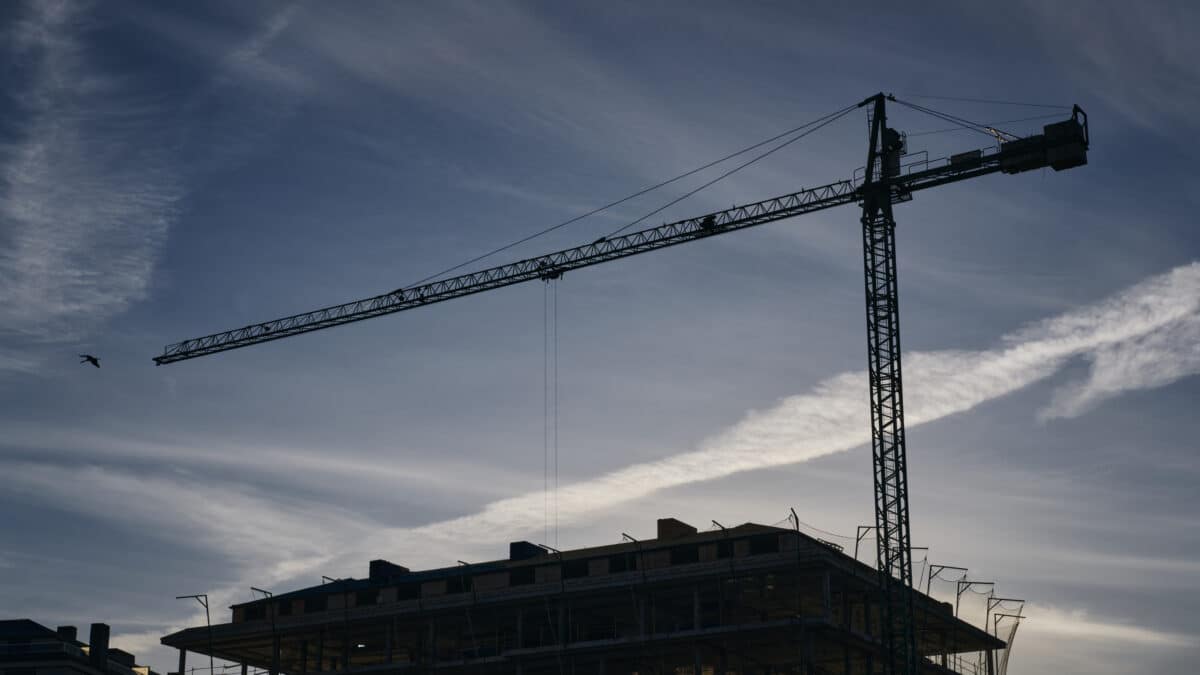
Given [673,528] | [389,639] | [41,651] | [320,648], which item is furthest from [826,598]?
[41,651]

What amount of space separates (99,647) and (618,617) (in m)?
75.0

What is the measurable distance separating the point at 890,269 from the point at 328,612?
55334 millimetres

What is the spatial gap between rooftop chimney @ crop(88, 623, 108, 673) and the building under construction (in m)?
37.2

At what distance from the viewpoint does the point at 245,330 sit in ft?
560

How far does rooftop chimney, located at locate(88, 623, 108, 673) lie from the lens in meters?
157

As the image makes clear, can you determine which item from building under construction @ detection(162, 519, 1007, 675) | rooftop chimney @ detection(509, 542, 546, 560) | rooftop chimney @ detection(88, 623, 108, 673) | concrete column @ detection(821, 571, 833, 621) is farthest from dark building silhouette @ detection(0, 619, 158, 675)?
concrete column @ detection(821, 571, 833, 621)

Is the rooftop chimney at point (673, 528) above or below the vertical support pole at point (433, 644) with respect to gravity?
above

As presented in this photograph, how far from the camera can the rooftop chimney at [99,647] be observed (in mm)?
157375

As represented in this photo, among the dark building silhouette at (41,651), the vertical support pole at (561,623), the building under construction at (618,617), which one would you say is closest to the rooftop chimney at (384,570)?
the building under construction at (618,617)

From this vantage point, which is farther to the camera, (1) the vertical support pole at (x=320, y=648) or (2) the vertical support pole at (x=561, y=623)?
(1) the vertical support pole at (x=320, y=648)

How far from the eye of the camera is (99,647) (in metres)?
159

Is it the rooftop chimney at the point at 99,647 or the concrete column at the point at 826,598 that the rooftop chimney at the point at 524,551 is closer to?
the concrete column at the point at 826,598

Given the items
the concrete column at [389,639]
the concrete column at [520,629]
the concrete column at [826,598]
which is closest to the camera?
the concrete column at [826,598]

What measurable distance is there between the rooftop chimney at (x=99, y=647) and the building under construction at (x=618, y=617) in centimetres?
3717
